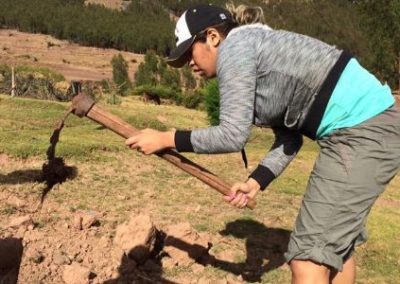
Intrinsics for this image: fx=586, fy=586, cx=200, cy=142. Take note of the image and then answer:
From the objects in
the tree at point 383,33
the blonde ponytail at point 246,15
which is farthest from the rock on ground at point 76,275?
the tree at point 383,33

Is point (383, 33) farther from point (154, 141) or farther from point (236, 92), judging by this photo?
point (236, 92)

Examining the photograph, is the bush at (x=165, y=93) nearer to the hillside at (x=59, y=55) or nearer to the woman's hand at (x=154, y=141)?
the woman's hand at (x=154, y=141)

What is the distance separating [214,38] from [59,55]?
81.9 m

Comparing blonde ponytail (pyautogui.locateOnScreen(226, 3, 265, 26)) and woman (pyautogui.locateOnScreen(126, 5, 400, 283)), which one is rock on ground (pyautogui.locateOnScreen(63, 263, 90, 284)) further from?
blonde ponytail (pyautogui.locateOnScreen(226, 3, 265, 26))

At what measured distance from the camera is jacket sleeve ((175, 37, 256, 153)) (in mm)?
2533

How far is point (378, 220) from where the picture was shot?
632 centimetres

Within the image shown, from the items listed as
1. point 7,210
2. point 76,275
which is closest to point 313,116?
point 76,275

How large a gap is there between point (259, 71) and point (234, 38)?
7.2 inches

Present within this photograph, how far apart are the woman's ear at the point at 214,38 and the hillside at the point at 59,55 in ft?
196

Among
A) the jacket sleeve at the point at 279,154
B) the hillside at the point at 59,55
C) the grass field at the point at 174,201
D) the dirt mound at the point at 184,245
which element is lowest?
the hillside at the point at 59,55

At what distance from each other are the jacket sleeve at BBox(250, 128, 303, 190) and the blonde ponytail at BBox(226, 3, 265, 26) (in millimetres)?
687

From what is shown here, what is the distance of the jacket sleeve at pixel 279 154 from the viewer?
321cm

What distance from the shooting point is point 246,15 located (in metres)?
2.76

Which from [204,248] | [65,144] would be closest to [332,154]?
[204,248]
